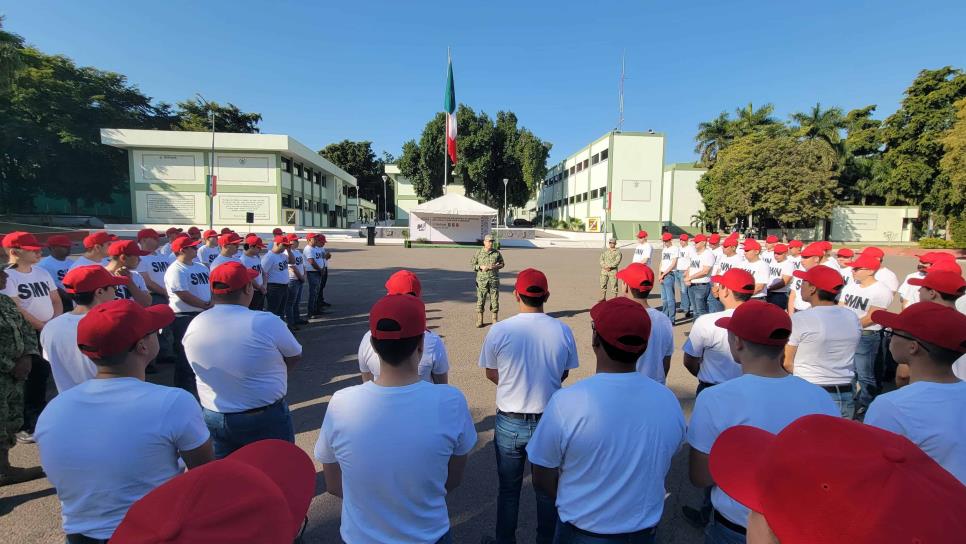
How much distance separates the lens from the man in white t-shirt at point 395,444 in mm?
1710

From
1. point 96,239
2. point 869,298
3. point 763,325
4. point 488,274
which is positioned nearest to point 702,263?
point 869,298

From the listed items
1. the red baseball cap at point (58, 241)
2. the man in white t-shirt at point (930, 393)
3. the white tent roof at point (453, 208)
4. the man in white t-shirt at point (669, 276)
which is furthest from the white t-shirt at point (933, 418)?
the white tent roof at point (453, 208)

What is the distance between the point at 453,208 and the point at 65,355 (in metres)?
28.7

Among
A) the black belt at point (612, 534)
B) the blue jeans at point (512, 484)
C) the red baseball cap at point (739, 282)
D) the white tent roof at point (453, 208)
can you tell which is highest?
the white tent roof at point (453, 208)

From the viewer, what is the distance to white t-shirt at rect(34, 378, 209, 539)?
1783mm

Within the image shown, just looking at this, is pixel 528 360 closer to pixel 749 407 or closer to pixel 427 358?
pixel 427 358

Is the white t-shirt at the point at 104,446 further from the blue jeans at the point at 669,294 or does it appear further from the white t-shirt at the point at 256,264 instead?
the blue jeans at the point at 669,294

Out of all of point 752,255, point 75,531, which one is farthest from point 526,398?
point 752,255

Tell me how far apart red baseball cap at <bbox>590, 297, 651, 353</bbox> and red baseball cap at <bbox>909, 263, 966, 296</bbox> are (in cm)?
402

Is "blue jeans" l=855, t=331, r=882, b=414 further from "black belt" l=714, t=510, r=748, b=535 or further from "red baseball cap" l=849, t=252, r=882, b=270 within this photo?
"black belt" l=714, t=510, r=748, b=535

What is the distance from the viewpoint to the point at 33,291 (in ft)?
14.8

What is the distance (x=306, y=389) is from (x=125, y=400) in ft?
13.2

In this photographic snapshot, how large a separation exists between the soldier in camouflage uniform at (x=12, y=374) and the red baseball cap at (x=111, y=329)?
93.9 inches

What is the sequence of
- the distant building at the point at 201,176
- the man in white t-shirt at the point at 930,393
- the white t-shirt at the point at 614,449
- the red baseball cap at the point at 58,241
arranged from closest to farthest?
the white t-shirt at the point at 614,449
the man in white t-shirt at the point at 930,393
the red baseball cap at the point at 58,241
the distant building at the point at 201,176
